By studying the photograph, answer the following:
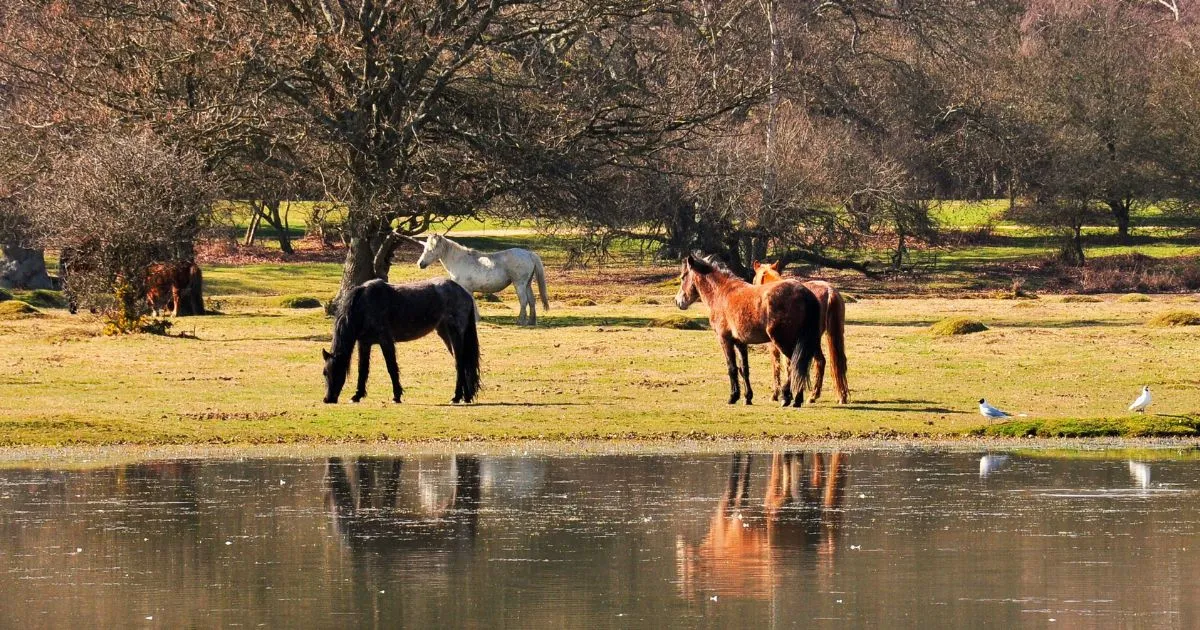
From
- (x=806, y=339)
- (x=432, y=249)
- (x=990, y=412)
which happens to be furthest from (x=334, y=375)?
(x=432, y=249)

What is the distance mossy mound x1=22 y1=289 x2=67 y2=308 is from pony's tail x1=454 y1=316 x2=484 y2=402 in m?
20.6

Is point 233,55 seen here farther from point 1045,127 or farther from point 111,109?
point 1045,127

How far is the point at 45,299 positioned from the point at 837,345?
81.8 ft

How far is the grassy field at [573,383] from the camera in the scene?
20.9 metres

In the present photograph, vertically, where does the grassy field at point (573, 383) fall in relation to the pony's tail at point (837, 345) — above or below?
below

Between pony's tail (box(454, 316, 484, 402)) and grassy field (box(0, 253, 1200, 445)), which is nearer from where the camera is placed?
grassy field (box(0, 253, 1200, 445))

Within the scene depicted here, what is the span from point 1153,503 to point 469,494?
5966 mm

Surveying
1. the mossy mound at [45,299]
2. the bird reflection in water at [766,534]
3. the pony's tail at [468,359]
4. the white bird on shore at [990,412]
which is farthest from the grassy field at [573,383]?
the mossy mound at [45,299]

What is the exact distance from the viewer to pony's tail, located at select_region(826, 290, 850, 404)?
893 inches

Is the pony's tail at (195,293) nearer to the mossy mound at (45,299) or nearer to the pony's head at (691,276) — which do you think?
the mossy mound at (45,299)

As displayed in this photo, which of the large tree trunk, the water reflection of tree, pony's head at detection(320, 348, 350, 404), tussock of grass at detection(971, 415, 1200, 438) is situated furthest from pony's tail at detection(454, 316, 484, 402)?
the large tree trunk

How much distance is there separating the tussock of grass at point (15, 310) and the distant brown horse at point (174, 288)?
2518 millimetres

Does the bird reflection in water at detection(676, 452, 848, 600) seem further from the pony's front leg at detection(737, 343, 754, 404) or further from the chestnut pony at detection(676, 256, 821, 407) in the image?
the pony's front leg at detection(737, 343, 754, 404)

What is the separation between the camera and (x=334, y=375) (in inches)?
885
